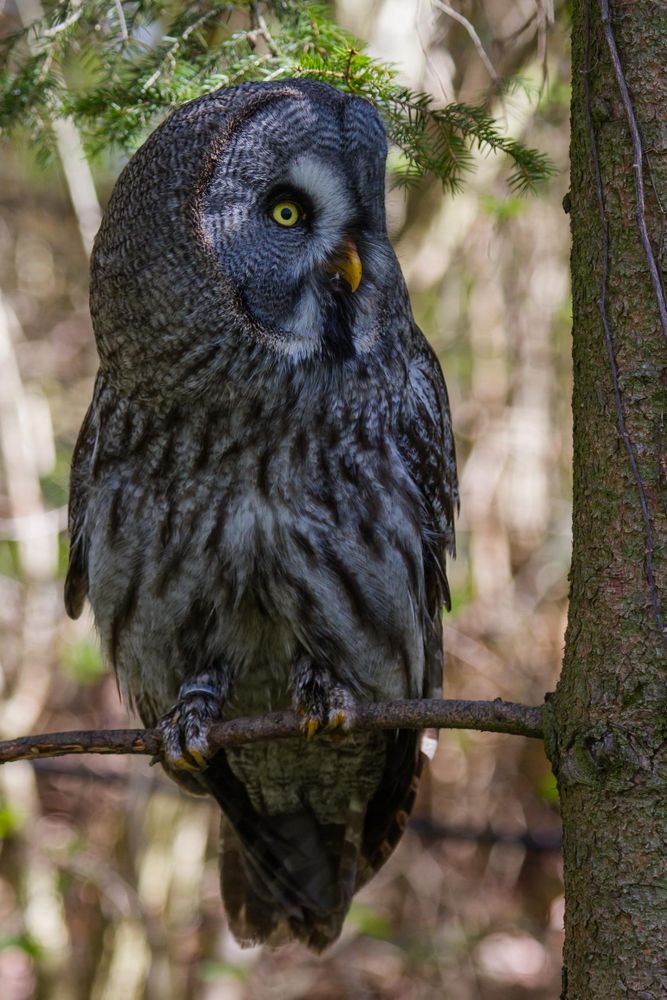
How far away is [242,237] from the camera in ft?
7.37

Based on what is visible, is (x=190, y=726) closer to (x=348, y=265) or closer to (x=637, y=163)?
(x=348, y=265)

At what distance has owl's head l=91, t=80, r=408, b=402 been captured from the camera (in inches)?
86.7

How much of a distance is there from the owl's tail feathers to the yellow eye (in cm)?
150

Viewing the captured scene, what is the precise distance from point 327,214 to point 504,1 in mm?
3566

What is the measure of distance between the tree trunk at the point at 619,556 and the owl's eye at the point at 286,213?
812 mm

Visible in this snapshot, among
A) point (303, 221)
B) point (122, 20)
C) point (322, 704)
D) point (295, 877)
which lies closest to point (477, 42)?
point (303, 221)

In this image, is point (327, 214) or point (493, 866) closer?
point (327, 214)

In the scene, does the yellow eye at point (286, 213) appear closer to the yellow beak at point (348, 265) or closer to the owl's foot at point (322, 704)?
the yellow beak at point (348, 265)

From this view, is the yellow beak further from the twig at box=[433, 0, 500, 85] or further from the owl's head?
the twig at box=[433, 0, 500, 85]

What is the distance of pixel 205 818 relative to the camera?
515cm

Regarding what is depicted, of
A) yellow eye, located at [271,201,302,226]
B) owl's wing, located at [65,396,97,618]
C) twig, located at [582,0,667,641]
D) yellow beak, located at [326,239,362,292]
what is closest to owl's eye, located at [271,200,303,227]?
yellow eye, located at [271,201,302,226]

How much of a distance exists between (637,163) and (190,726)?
1.43 meters

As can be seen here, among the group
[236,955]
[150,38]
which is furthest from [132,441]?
[236,955]

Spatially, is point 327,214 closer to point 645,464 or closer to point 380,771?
point 645,464
